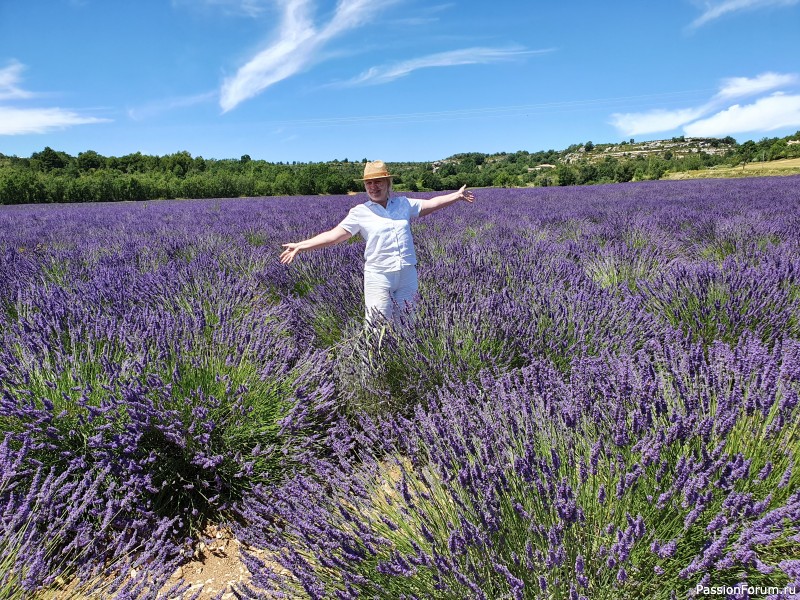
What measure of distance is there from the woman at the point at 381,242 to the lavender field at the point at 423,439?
0.66 feet

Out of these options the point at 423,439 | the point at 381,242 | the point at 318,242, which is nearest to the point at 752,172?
the point at 381,242

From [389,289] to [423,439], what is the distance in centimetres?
116

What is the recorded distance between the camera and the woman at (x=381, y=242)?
8.07ft

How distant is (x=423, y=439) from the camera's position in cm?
153

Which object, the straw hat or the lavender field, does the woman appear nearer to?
the straw hat

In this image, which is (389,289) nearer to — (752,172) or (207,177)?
(207,177)

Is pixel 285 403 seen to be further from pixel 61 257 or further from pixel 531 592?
pixel 61 257

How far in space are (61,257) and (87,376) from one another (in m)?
3.45

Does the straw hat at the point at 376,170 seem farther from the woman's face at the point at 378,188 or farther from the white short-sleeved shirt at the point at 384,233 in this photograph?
the white short-sleeved shirt at the point at 384,233

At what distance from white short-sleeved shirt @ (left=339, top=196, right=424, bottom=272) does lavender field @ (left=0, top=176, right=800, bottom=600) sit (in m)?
0.30

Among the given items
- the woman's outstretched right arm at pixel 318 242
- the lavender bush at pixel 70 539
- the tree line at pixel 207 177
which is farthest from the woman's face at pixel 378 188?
the tree line at pixel 207 177

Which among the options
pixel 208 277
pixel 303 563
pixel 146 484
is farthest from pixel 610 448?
pixel 208 277

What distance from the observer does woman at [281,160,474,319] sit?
2.46m

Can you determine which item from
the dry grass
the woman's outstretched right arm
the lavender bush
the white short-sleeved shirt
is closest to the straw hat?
the white short-sleeved shirt
